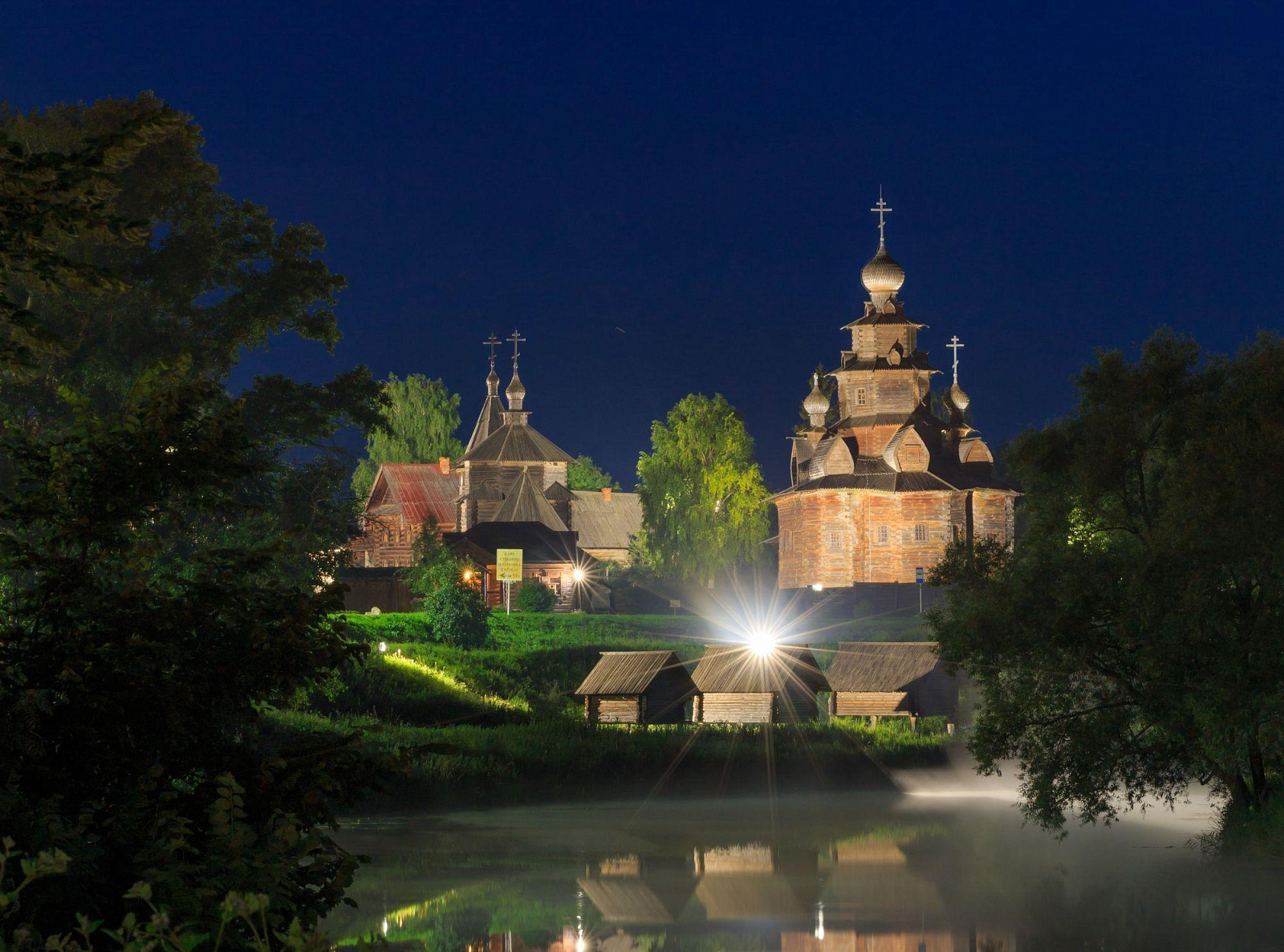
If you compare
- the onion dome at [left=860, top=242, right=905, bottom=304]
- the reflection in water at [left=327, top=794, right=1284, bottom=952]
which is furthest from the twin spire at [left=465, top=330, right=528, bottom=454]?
the reflection in water at [left=327, top=794, right=1284, bottom=952]

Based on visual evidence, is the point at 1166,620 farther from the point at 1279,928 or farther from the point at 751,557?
the point at 751,557

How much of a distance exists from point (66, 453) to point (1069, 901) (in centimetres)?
1665

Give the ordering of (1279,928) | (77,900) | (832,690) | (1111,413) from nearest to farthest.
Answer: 1. (77,900)
2. (1279,928)
3. (1111,413)
4. (832,690)

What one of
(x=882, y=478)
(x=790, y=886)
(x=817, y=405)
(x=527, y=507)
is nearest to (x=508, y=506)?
(x=527, y=507)

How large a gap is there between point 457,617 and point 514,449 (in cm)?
5263

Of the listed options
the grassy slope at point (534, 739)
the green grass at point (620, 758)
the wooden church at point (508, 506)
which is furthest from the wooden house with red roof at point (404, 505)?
the green grass at point (620, 758)

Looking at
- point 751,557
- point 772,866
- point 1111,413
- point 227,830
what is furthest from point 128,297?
point 751,557

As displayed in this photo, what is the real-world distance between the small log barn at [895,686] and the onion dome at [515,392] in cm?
6717

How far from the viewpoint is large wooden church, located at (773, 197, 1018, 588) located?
253ft

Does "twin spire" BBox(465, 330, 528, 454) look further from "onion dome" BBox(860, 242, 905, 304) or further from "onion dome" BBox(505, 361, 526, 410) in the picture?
"onion dome" BBox(860, 242, 905, 304)

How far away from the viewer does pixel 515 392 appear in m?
115

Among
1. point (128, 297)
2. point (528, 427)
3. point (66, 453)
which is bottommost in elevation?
point (66, 453)

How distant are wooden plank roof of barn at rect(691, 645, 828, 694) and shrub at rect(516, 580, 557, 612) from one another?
91.9ft

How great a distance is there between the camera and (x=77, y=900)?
24.2 feet
